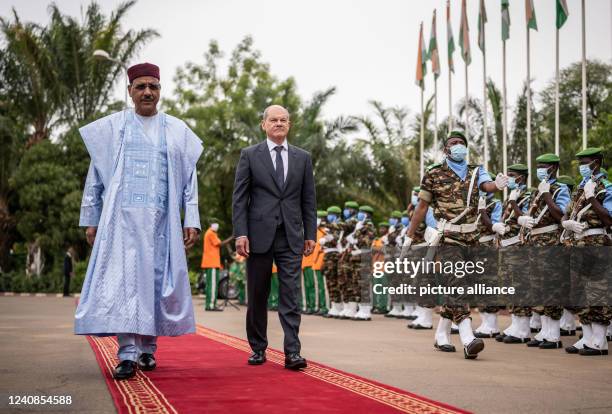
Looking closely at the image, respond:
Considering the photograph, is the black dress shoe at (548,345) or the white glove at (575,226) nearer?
the white glove at (575,226)

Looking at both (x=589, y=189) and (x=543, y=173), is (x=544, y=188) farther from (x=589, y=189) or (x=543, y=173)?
(x=589, y=189)

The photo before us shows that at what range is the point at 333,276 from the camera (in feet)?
58.2

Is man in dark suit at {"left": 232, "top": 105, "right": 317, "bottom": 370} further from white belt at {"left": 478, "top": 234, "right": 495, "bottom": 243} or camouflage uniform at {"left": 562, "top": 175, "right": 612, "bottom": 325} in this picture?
white belt at {"left": 478, "top": 234, "right": 495, "bottom": 243}

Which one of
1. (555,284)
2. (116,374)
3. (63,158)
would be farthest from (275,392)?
(63,158)

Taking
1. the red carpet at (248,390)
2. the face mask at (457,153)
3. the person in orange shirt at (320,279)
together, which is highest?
the face mask at (457,153)

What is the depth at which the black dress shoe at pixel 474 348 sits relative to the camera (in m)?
8.13

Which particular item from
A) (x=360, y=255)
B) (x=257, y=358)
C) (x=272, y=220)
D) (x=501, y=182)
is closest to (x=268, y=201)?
(x=272, y=220)

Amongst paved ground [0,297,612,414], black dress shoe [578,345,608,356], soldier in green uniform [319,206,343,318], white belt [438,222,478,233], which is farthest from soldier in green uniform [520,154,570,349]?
soldier in green uniform [319,206,343,318]

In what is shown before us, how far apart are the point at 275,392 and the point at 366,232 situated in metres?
11.5

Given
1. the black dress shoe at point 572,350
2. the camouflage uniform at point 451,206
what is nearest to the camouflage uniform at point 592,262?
the black dress shoe at point 572,350

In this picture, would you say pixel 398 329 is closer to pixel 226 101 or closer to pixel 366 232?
pixel 366 232

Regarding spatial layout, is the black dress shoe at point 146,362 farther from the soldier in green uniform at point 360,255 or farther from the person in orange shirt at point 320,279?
the person in orange shirt at point 320,279

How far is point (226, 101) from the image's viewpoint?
38500 mm

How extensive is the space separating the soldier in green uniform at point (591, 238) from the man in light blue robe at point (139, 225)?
469 cm
